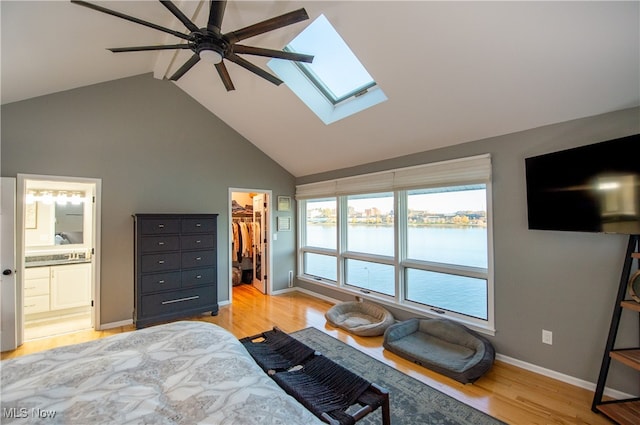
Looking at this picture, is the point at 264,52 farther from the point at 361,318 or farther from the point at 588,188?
the point at 361,318

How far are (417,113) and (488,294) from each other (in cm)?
210

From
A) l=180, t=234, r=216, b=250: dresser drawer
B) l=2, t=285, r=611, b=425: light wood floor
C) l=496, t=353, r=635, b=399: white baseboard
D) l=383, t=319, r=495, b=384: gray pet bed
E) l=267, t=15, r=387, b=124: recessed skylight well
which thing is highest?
l=267, t=15, r=387, b=124: recessed skylight well

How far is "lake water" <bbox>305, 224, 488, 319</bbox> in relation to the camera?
10.4ft

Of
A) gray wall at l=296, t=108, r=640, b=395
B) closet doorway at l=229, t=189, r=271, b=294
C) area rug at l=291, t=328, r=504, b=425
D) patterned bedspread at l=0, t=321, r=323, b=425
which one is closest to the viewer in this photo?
patterned bedspread at l=0, t=321, r=323, b=425

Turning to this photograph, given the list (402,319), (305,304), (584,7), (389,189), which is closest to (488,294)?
(402,319)

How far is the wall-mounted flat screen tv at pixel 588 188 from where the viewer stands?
6.47 ft

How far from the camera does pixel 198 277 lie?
411 centimetres

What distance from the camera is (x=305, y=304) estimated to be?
4742 millimetres

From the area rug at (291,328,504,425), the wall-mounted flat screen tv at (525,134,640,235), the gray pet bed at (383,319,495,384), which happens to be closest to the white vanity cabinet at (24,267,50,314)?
the area rug at (291,328,504,425)

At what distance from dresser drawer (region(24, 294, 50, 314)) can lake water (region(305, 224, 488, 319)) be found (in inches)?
168

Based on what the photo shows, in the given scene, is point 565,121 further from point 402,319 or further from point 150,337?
point 150,337

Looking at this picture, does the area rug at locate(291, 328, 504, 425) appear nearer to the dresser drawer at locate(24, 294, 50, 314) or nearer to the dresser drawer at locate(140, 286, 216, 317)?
the dresser drawer at locate(140, 286, 216, 317)

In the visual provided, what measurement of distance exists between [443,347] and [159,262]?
3709mm

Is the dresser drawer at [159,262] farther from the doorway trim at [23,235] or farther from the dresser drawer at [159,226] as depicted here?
the doorway trim at [23,235]
